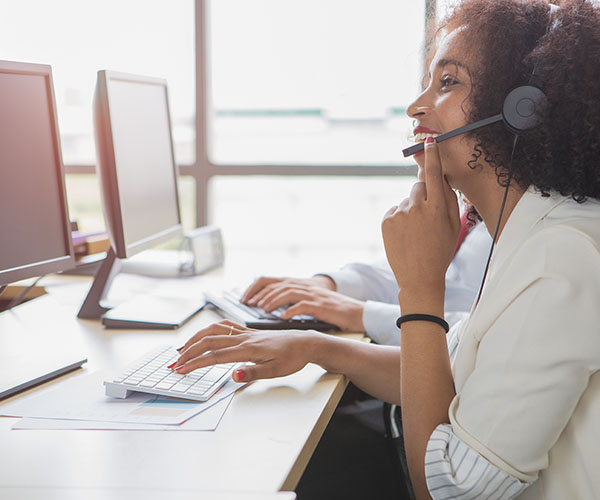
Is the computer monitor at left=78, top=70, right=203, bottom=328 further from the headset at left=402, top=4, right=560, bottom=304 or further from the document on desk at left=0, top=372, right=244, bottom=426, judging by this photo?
the headset at left=402, top=4, right=560, bottom=304

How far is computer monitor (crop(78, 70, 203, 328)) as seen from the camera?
139 cm

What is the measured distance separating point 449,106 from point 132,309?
83 cm

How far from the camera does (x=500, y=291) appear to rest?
2.85ft

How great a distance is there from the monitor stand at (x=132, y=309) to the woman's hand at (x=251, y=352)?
323mm

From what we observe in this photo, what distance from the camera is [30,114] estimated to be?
1.16 m

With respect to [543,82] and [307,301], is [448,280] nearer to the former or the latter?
[307,301]

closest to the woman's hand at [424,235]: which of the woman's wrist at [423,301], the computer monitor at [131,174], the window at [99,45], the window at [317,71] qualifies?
the woman's wrist at [423,301]

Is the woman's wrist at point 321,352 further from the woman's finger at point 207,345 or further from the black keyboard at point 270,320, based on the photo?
the black keyboard at point 270,320

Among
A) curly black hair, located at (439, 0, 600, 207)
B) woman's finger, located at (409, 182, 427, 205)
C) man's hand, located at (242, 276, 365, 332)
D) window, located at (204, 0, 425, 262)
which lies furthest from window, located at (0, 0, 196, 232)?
curly black hair, located at (439, 0, 600, 207)

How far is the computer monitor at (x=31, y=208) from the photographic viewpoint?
3.58 ft

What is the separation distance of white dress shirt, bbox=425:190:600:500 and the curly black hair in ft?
0.30

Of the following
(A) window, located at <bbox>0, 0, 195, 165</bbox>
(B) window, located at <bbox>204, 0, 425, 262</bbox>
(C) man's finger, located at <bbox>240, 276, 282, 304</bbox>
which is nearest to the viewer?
(C) man's finger, located at <bbox>240, 276, 282, 304</bbox>

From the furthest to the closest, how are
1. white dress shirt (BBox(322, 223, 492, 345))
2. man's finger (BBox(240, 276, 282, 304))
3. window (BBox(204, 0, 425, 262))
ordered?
window (BBox(204, 0, 425, 262)), white dress shirt (BBox(322, 223, 492, 345)), man's finger (BBox(240, 276, 282, 304))

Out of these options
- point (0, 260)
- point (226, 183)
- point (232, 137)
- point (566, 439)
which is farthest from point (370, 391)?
point (226, 183)
